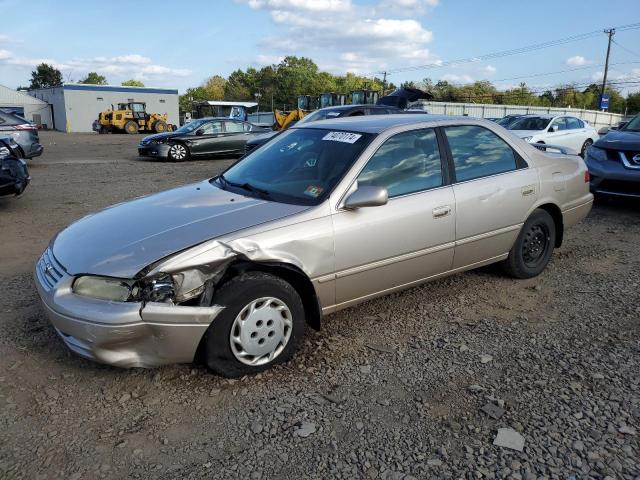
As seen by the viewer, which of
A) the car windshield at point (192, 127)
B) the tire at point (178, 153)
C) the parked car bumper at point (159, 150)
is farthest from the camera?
the car windshield at point (192, 127)

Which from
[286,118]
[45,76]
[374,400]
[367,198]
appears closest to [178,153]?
[286,118]

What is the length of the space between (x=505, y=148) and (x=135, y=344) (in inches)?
134

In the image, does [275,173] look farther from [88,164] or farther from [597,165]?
[88,164]

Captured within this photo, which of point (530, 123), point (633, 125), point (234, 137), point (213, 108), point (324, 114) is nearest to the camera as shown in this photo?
point (633, 125)

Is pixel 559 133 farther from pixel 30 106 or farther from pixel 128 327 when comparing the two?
pixel 30 106

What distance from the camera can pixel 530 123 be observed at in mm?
13484

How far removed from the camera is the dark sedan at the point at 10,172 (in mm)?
7293

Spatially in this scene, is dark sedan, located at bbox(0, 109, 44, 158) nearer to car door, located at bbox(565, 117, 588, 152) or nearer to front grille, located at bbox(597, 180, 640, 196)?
front grille, located at bbox(597, 180, 640, 196)

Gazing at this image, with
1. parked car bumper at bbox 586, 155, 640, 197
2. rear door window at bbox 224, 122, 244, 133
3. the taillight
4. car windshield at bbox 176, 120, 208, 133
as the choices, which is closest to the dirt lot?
parked car bumper at bbox 586, 155, 640, 197

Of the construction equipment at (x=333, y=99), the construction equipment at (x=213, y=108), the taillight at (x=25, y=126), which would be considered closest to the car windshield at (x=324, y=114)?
the taillight at (x=25, y=126)

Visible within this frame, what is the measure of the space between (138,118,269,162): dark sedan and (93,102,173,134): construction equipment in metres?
23.7

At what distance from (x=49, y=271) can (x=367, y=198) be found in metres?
2.05

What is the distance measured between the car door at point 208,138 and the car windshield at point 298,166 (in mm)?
12112

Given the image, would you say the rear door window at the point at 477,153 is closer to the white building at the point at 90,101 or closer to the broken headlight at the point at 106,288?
the broken headlight at the point at 106,288
